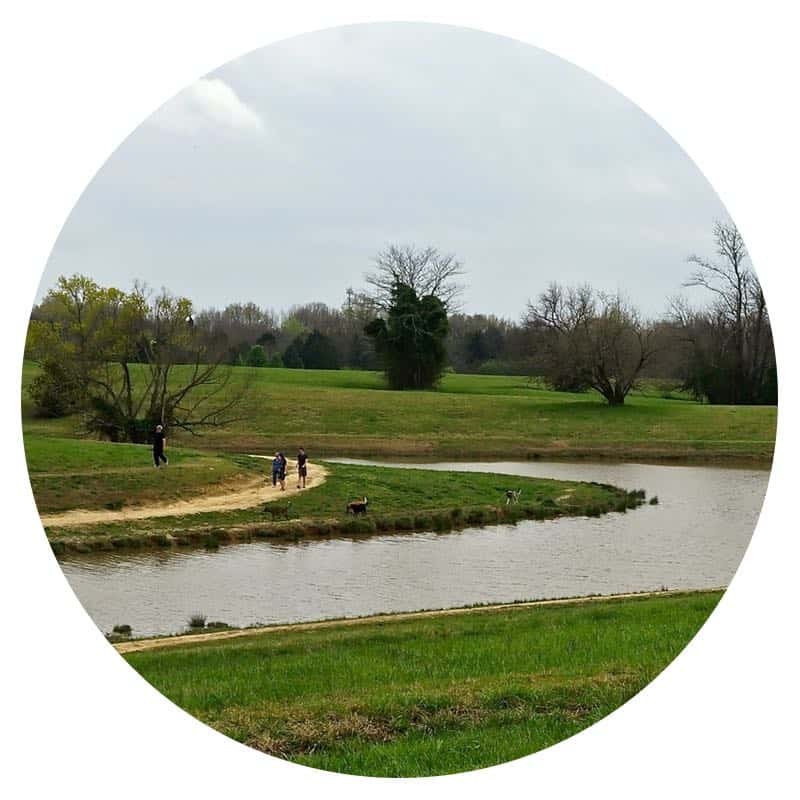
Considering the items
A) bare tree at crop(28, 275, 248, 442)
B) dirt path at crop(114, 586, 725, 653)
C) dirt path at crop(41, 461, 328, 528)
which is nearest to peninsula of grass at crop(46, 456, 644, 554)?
dirt path at crop(41, 461, 328, 528)

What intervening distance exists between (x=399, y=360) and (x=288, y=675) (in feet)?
37.1

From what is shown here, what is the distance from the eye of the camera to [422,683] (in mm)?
10609

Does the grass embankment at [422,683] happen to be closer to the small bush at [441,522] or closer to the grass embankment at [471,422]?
the grass embankment at [471,422]

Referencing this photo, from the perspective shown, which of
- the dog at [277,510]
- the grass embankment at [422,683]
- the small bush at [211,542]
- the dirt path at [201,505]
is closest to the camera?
the grass embankment at [422,683]

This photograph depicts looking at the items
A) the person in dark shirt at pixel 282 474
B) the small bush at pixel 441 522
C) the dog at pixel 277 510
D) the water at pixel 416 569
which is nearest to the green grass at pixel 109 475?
the person in dark shirt at pixel 282 474

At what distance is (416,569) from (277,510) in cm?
630

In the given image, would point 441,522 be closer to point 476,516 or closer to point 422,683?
point 476,516

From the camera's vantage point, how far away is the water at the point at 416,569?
59.8 feet

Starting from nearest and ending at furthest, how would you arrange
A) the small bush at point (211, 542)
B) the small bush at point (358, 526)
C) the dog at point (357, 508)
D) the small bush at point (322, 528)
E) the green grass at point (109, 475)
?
the small bush at point (211, 542) → the green grass at point (109, 475) → the small bush at point (322, 528) → the small bush at point (358, 526) → the dog at point (357, 508)

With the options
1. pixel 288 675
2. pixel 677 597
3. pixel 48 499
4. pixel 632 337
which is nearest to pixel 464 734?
pixel 288 675

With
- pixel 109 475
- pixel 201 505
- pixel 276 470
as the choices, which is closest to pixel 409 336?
pixel 201 505

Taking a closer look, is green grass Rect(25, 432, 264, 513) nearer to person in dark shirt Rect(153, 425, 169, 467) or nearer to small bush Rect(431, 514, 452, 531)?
person in dark shirt Rect(153, 425, 169, 467)

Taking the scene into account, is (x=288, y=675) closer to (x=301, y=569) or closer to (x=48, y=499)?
(x=301, y=569)

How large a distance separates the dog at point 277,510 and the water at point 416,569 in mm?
2162
